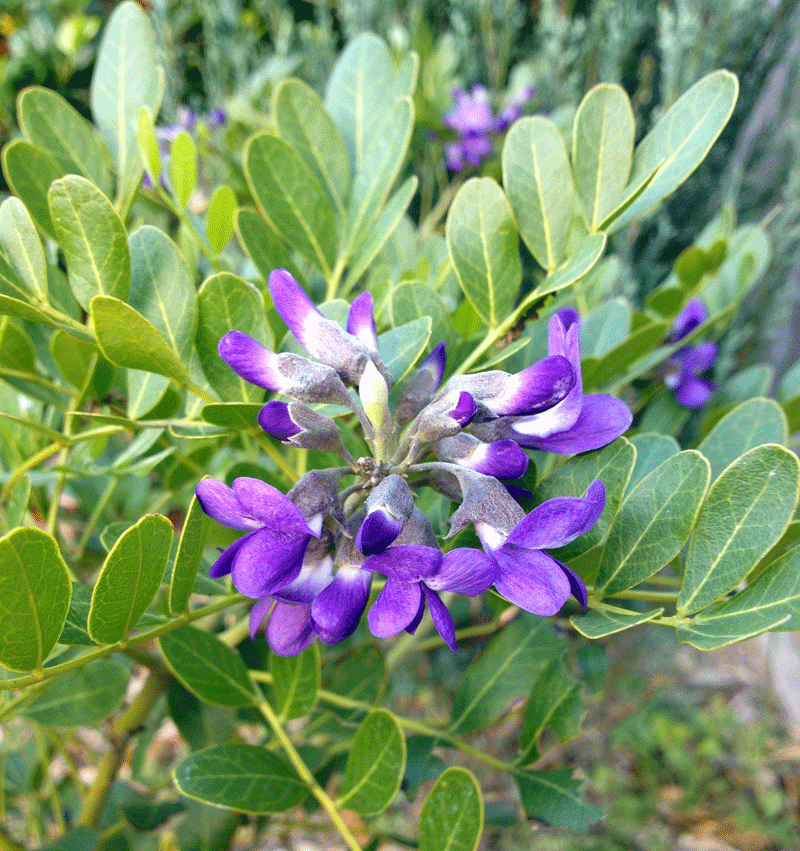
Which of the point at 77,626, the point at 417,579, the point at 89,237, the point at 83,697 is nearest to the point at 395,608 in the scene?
the point at 417,579

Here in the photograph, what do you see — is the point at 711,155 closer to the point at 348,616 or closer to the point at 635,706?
the point at 635,706

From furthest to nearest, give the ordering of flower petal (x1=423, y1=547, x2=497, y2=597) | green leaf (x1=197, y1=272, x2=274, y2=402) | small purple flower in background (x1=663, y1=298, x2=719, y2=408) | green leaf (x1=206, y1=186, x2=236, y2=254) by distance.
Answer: small purple flower in background (x1=663, y1=298, x2=719, y2=408) < green leaf (x1=206, y1=186, x2=236, y2=254) < green leaf (x1=197, y1=272, x2=274, y2=402) < flower petal (x1=423, y1=547, x2=497, y2=597)

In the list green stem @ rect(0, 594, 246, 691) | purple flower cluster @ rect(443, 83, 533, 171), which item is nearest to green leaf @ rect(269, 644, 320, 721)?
green stem @ rect(0, 594, 246, 691)

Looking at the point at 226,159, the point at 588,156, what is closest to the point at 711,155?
the point at 226,159

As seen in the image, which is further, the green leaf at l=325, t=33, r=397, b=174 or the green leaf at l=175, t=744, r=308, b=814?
the green leaf at l=325, t=33, r=397, b=174

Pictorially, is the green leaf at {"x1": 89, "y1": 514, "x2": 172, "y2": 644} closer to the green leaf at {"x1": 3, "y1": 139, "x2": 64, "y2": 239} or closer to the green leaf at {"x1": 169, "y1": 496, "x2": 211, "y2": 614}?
the green leaf at {"x1": 169, "y1": 496, "x2": 211, "y2": 614}

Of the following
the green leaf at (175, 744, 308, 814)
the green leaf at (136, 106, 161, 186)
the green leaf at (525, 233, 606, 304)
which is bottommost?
the green leaf at (175, 744, 308, 814)

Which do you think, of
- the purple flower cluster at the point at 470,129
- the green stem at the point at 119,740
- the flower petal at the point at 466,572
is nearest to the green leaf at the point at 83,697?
the green stem at the point at 119,740
